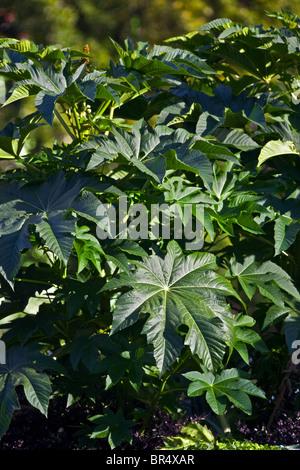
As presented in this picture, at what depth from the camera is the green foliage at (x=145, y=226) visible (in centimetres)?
167

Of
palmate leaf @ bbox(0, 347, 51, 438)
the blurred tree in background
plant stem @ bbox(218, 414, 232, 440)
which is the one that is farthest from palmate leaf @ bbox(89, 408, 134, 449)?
the blurred tree in background

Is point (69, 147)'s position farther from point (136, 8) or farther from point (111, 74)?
point (136, 8)

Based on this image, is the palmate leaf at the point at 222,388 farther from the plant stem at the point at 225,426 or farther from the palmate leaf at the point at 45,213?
the palmate leaf at the point at 45,213

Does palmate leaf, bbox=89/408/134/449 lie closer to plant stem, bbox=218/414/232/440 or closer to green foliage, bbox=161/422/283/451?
green foliage, bbox=161/422/283/451

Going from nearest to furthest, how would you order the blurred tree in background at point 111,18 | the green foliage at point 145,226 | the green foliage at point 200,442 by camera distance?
the green foliage at point 145,226 → the green foliage at point 200,442 → the blurred tree in background at point 111,18

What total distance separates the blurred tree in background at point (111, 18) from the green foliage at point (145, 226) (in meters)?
2.36

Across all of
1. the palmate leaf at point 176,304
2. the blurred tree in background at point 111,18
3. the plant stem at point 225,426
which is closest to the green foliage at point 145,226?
the palmate leaf at point 176,304

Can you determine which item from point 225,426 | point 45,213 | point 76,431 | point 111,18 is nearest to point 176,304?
point 45,213

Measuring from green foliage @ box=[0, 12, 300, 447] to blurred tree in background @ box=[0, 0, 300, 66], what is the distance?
2361mm

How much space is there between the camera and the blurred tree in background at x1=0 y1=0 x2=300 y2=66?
4492 mm

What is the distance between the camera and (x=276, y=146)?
6.75 ft
